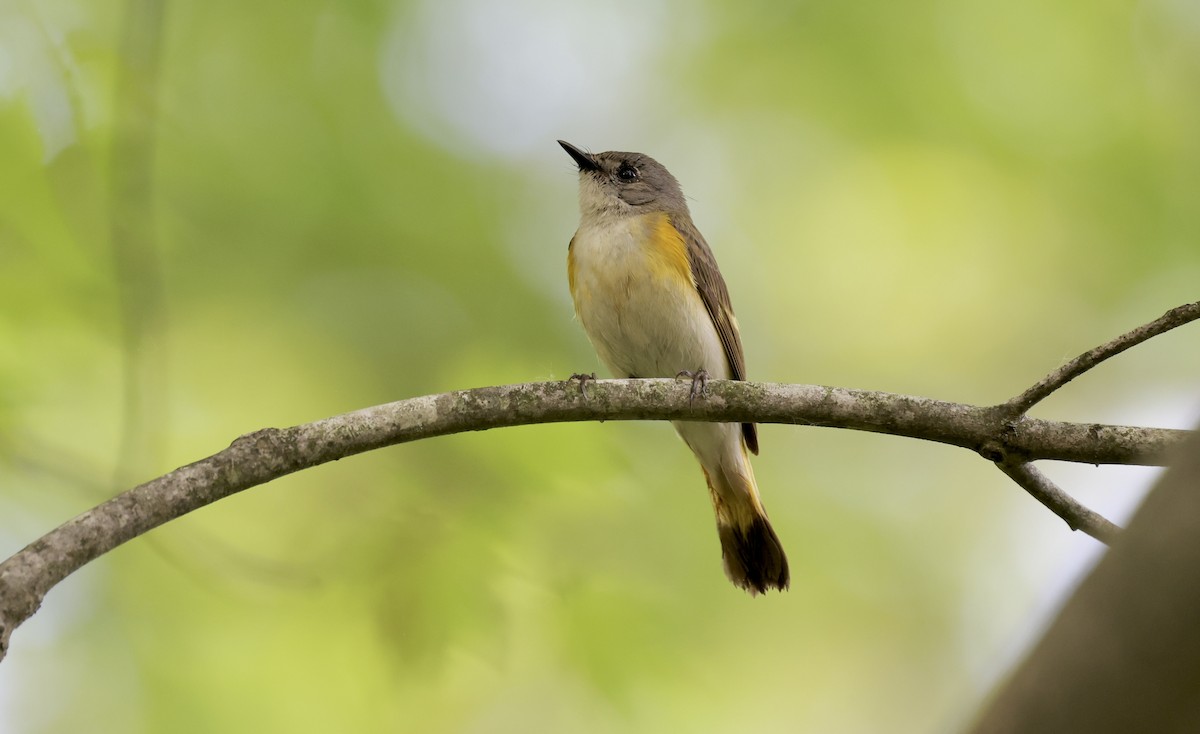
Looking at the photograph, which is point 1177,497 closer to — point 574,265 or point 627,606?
point 627,606

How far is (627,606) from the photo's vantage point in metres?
4.93

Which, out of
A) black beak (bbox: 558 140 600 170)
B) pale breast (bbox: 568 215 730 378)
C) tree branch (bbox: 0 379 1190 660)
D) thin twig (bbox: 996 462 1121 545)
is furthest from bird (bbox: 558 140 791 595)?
thin twig (bbox: 996 462 1121 545)

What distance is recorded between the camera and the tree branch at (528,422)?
9.25 ft

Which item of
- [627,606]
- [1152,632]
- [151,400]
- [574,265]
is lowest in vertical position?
[1152,632]

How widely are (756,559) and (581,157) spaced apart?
9.10 feet

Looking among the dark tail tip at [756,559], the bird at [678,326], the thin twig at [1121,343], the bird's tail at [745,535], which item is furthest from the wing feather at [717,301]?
the thin twig at [1121,343]

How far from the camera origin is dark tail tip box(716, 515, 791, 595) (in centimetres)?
589

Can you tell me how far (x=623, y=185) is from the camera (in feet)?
21.8

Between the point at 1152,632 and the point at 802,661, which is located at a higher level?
the point at 802,661

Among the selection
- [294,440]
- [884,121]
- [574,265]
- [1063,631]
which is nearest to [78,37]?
[574,265]

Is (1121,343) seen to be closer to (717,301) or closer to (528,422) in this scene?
(528,422)

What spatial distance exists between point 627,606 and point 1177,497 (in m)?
4.09

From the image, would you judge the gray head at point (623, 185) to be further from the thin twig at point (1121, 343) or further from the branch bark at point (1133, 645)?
the branch bark at point (1133, 645)

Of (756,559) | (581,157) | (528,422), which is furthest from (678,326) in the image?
(528,422)
